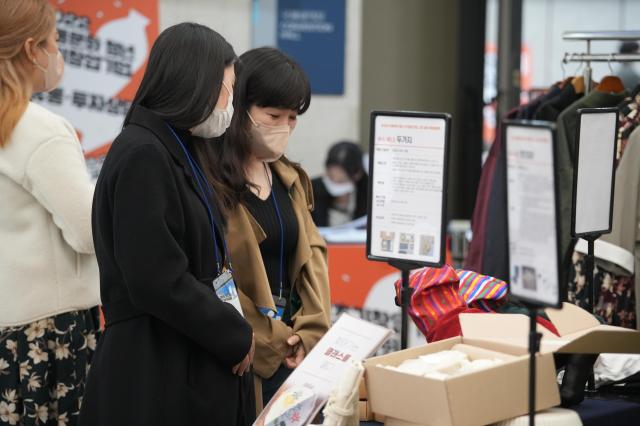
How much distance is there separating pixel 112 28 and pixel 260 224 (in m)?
2.82

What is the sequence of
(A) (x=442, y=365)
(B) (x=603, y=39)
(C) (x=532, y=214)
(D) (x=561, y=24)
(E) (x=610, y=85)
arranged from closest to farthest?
1. (C) (x=532, y=214)
2. (A) (x=442, y=365)
3. (B) (x=603, y=39)
4. (E) (x=610, y=85)
5. (D) (x=561, y=24)

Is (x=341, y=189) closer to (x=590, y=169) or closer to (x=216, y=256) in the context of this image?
(x=590, y=169)

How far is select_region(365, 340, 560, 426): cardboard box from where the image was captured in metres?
1.77

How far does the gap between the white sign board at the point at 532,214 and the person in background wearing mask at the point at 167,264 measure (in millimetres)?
723

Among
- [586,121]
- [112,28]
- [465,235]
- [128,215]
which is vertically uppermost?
[112,28]

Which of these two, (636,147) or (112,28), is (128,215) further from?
(112,28)

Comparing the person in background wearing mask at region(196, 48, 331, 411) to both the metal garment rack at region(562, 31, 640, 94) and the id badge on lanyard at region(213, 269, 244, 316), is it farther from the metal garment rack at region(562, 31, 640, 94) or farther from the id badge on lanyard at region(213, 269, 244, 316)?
the metal garment rack at region(562, 31, 640, 94)

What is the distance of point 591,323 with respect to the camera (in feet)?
7.09

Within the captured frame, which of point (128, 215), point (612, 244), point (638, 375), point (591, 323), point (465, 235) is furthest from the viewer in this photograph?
point (465, 235)

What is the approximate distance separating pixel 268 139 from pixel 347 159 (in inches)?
119

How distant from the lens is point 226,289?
2188mm

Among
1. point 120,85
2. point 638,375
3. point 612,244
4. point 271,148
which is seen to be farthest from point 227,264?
point 120,85

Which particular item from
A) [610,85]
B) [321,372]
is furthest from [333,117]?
[321,372]

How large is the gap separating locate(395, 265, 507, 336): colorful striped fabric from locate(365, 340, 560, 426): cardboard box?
31 cm
